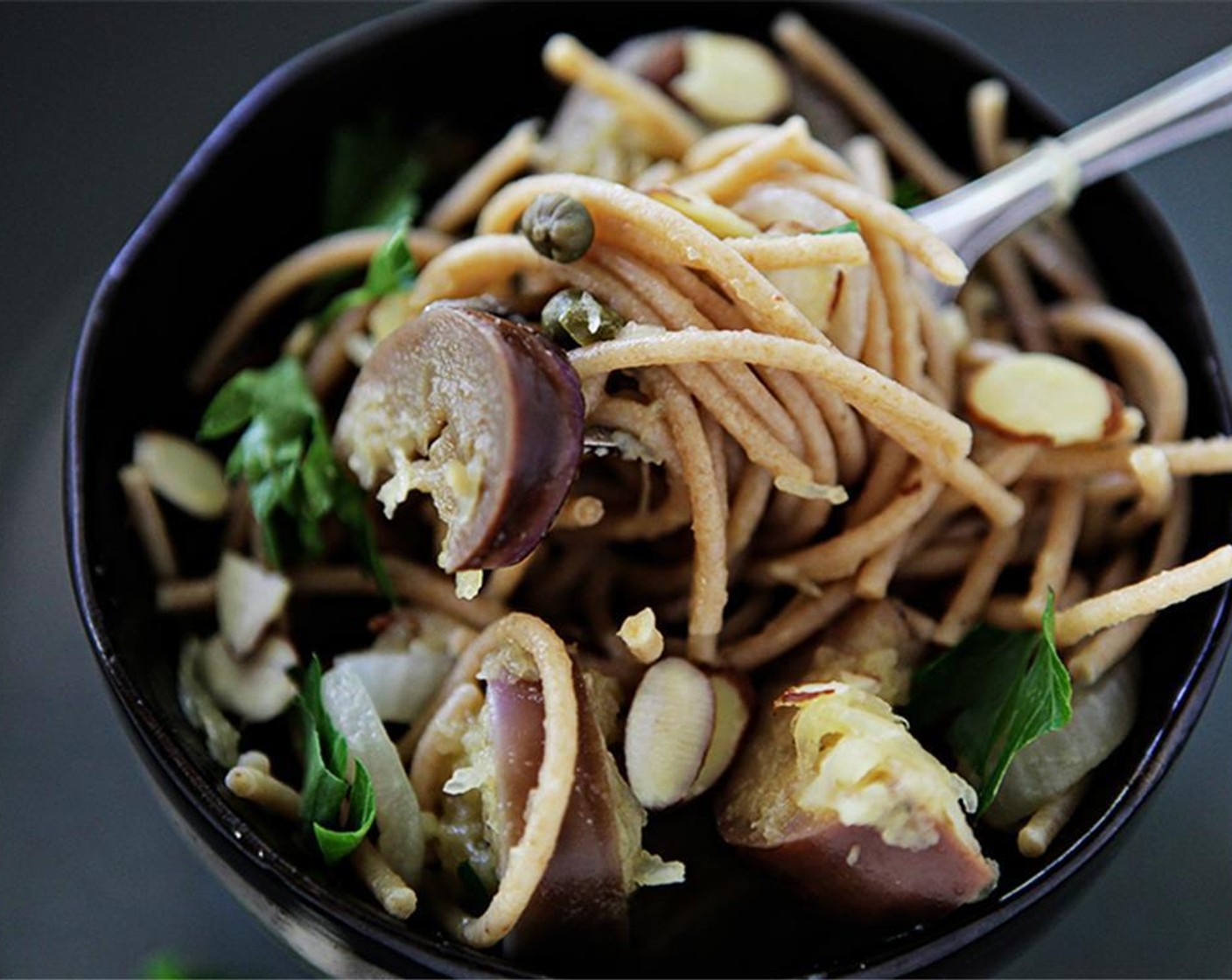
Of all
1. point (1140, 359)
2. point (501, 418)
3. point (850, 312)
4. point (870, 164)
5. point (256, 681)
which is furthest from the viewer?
point (870, 164)

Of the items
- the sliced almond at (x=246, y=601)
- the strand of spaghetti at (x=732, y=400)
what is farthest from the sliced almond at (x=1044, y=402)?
the sliced almond at (x=246, y=601)

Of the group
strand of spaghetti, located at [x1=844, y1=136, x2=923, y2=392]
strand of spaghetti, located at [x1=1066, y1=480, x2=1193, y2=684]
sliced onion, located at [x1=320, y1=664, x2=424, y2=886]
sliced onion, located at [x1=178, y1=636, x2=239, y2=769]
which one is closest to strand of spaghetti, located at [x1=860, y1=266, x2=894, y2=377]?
strand of spaghetti, located at [x1=844, y1=136, x2=923, y2=392]

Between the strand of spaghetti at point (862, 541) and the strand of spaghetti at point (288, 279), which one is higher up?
the strand of spaghetti at point (288, 279)

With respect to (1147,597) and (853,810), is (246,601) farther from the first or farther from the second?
(1147,597)

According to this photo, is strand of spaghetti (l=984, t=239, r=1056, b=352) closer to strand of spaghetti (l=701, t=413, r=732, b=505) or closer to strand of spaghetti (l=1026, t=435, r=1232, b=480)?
strand of spaghetti (l=1026, t=435, r=1232, b=480)

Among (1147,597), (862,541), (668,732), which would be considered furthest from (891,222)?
(668,732)

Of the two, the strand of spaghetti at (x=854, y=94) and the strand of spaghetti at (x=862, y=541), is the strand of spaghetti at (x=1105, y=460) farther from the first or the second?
the strand of spaghetti at (x=854, y=94)
